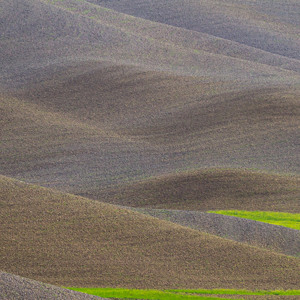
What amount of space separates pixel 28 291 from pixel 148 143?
73.3 ft

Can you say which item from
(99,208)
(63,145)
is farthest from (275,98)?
(99,208)

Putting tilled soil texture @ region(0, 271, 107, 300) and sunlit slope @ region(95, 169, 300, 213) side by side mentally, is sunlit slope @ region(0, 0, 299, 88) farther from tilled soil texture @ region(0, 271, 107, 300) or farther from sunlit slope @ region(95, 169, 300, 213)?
tilled soil texture @ region(0, 271, 107, 300)

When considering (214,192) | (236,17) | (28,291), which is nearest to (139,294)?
(28,291)

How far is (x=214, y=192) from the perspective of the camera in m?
26.0

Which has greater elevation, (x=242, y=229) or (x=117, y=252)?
(x=242, y=229)

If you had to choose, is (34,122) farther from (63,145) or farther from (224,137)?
(224,137)

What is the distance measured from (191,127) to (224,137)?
273cm

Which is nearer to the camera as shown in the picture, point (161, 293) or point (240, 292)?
point (161, 293)

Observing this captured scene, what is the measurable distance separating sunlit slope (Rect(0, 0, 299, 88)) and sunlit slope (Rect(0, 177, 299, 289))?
1045 inches

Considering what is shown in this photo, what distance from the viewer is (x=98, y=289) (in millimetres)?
14781

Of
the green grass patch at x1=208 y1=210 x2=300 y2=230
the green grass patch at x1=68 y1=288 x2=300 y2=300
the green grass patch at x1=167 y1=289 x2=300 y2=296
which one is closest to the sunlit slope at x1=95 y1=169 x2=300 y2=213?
the green grass patch at x1=208 y1=210 x2=300 y2=230

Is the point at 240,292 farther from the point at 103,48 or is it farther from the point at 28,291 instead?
the point at 103,48

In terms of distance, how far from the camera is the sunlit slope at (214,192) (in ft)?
81.9

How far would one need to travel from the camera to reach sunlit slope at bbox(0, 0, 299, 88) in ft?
155
